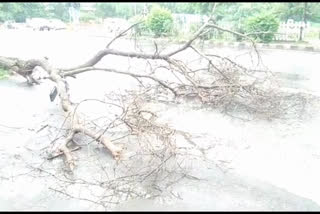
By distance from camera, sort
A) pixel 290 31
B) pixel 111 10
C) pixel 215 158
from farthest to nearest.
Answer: pixel 111 10 < pixel 290 31 < pixel 215 158

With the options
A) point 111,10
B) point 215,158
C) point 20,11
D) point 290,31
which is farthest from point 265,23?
point 111,10

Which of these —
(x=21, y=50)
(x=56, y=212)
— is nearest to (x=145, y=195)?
(x=56, y=212)

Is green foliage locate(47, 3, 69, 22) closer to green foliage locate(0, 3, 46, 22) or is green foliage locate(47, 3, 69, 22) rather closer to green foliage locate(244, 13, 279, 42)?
green foliage locate(0, 3, 46, 22)

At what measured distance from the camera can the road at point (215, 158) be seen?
3570 millimetres

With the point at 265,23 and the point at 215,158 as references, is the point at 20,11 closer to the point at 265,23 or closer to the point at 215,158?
the point at 265,23

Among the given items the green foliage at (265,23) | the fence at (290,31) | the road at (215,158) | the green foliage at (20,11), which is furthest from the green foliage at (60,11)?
the road at (215,158)

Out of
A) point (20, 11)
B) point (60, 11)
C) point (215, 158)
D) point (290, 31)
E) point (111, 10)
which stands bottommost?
point (215, 158)

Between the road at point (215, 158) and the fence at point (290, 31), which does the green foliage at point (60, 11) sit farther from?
the road at point (215, 158)

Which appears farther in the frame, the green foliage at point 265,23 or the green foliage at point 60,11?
the green foliage at point 60,11

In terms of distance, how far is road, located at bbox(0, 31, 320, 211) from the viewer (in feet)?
11.7

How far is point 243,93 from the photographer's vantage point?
6359 millimetres

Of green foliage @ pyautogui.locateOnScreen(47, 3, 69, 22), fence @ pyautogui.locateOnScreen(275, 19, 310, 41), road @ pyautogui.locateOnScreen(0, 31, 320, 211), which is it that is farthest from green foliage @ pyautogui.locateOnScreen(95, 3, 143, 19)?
road @ pyautogui.locateOnScreen(0, 31, 320, 211)

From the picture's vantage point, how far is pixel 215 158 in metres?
4.54

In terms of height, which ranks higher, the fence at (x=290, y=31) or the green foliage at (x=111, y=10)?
the green foliage at (x=111, y=10)
